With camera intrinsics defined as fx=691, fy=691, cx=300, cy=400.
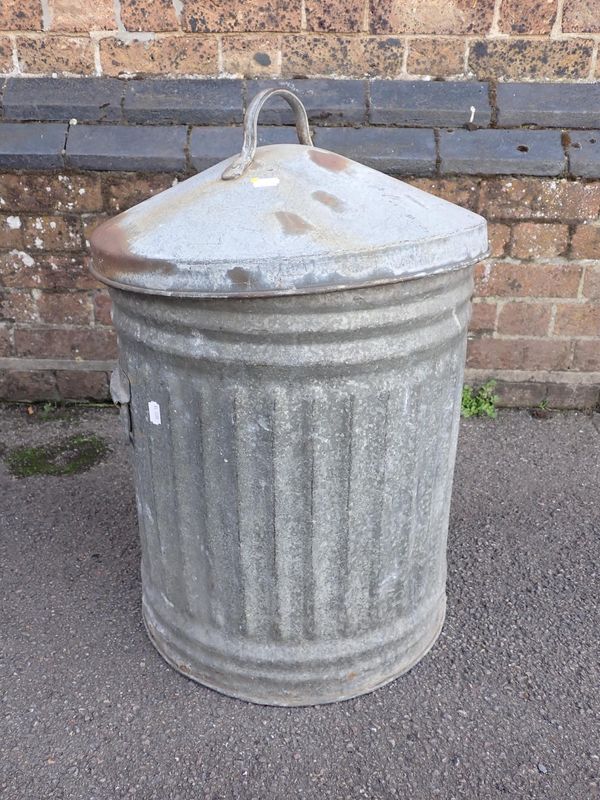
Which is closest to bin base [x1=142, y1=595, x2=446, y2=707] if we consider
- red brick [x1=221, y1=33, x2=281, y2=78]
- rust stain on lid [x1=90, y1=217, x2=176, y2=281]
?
rust stain on lid [x1=90, y1=217, x2=176, y2=281]

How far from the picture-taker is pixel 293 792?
1779 mm

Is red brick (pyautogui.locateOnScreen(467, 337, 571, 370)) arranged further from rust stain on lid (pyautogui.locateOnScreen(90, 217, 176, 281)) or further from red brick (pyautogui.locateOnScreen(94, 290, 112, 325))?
rust stain on lid (pyautogui.locateOnScreen(90, 217, 176, 281))

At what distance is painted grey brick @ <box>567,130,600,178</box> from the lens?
3.18m

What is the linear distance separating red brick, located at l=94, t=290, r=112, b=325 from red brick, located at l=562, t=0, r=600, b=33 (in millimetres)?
2530

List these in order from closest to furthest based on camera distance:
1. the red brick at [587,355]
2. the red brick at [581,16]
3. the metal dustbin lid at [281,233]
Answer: the metal dustbin lid at [281,233], the red brick at [581,16], the red brick at [587,355]

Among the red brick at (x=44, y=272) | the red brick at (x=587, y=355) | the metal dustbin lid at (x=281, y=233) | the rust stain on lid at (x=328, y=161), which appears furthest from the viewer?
the red brick at (x=587, y=355)

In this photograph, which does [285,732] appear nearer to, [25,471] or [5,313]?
[25,471]

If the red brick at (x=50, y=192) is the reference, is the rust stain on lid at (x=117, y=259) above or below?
above

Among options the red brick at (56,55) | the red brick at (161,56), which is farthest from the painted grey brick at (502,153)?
the red brick at (56,55)

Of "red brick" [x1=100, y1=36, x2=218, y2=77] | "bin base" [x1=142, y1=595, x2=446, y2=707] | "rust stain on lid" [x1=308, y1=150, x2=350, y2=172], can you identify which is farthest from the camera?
"red brick" [x1=100, y1=36, x2=218, y2=77]

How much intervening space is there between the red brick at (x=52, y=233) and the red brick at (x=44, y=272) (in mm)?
57

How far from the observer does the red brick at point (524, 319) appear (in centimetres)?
352

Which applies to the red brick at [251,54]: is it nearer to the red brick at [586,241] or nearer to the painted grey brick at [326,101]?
the painted grey brick at [326,101]

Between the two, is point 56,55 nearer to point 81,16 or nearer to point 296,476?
point 81,16
